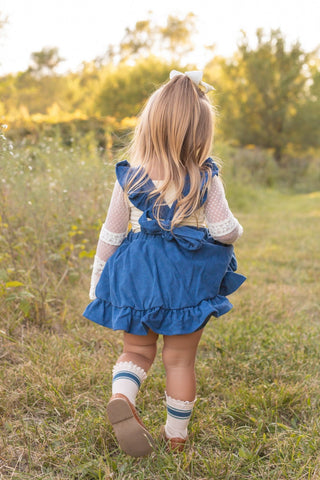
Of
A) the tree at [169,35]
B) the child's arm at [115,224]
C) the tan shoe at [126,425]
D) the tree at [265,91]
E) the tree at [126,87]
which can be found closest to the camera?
the tan shoe at [126,425]

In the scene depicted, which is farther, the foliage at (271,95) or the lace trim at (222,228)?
the foliage at (271,95)

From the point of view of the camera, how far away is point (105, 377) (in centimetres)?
229

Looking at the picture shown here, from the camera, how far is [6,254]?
2.98 metres

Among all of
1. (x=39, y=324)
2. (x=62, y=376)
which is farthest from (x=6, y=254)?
(x=62, y=376)

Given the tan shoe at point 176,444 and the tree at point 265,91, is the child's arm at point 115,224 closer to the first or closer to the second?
the tan shoe at point 176,444

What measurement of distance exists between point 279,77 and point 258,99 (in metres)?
1.14

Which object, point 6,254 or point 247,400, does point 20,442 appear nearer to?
point 247,400

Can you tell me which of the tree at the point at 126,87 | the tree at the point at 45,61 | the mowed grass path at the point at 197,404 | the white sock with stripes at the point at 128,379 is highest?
the tree at the point at 45,61

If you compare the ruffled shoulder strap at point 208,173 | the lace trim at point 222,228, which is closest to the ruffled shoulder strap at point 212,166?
the ruffled shoulder strap at point 208,173

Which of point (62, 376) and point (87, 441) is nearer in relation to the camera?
point (87, 441)

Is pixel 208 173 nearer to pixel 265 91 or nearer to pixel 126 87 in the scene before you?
pixel 126 87

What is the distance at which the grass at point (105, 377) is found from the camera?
1.71m

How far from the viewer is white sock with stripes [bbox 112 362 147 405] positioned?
1716 millimetres

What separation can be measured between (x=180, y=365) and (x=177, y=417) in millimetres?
192
